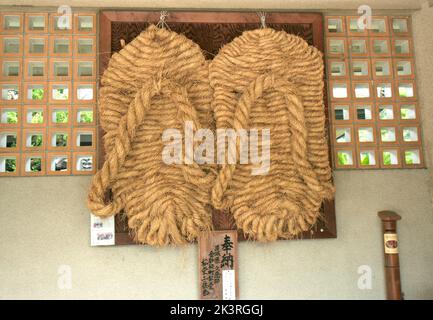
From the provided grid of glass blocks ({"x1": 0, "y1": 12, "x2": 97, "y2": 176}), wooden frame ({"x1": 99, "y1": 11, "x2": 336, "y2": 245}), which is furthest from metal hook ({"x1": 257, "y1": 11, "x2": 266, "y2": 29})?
grid of glass blocks ({"x1": 0, "y1": 12, "x2": 97, "y2": 176})

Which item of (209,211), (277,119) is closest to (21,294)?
(209,211)

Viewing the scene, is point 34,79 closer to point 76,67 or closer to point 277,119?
point 76,67

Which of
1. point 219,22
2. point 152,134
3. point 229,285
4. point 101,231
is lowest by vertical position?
point 229,285

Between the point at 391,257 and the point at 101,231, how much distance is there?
0.86 metres

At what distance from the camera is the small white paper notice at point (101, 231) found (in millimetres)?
1151

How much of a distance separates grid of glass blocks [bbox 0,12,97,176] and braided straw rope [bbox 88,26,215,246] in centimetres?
9

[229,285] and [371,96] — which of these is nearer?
[229,285]

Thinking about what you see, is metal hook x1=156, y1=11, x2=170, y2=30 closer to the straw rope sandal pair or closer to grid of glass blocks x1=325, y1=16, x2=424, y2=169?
the straw rope sandal pair

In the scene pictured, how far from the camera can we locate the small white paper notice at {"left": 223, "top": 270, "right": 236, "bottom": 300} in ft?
3.78

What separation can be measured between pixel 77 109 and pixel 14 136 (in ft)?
0.68

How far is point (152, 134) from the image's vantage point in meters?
1.17

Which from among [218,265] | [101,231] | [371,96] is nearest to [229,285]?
[218,265]

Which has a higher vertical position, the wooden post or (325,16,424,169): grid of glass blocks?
(325,16,424,169): grid of glass blocks

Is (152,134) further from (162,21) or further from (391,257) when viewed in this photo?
(391,257)
